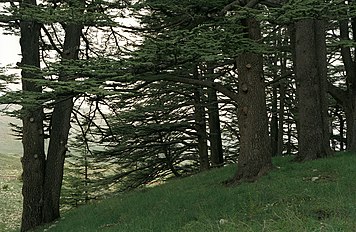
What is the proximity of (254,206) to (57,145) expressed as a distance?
505cm

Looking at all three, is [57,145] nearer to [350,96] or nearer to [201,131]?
[201,131]

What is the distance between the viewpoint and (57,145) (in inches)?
346

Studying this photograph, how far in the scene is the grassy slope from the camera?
4191mm

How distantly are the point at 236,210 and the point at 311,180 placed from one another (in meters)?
2.05

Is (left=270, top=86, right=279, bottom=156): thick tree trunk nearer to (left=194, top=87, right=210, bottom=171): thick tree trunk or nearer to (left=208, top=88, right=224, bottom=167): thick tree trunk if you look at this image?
(left=208, top=88, right=224, bottom=167): thick tree trunk

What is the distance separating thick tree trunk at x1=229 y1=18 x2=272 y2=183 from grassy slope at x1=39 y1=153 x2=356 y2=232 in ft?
1.16

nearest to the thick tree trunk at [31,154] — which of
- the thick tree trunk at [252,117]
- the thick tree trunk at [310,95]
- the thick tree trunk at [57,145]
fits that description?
the thick tree trunk at [57,145]

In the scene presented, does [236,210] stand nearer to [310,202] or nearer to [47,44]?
[310,202]

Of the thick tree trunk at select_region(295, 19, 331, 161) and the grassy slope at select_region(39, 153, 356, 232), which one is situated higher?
the thick tree trunk at select_region(295, 19, 331, 161)

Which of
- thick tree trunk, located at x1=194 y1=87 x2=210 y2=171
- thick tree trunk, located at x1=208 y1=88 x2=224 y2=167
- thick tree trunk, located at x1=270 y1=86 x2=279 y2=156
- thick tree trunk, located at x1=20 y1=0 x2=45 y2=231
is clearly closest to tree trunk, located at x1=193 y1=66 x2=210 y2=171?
thick tree trunk, located at x1=194 y1=87 x2=210 y2=171

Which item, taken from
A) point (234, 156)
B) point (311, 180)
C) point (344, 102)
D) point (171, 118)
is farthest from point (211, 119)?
point (311, 180)

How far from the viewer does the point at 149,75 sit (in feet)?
19.0

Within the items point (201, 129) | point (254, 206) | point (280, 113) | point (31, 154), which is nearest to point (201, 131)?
point (201, 129)

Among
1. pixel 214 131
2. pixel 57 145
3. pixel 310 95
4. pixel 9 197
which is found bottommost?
pixel 9 197
